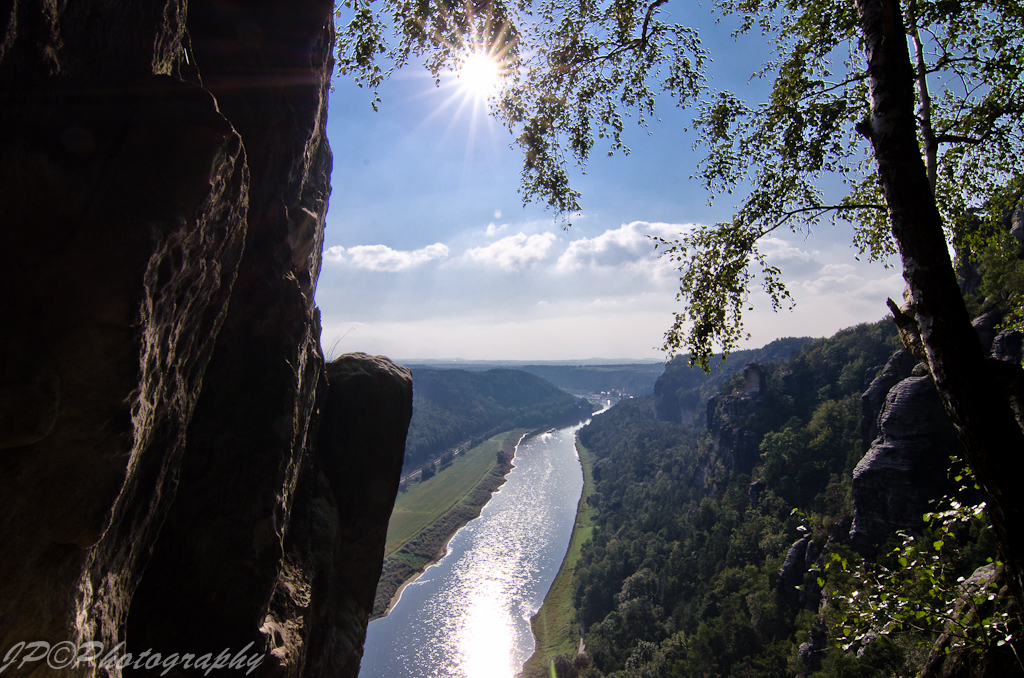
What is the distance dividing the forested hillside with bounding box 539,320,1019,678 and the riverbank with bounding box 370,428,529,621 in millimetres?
21668

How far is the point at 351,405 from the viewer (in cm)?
1116

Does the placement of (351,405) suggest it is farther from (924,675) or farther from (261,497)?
(924,675)

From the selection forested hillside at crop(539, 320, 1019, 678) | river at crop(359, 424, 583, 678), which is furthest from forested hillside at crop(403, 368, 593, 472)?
forested hillside at crop(539, 320, 1019, 678)

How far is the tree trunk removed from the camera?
300 centimetres

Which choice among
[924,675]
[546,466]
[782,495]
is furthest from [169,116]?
[546,466]

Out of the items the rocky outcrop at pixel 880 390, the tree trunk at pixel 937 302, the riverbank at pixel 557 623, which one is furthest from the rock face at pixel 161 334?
the rocky outcrop at pixel 880 390

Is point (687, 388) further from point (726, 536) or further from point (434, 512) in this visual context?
point (434, 512)

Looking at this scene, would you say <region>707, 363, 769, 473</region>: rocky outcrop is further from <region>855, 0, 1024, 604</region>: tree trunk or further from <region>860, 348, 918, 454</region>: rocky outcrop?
<region>855, 0, 1024, 604</region>: tree trunk

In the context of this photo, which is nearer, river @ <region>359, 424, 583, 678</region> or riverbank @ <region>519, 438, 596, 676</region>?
river @ <region>359, 424, 583, 678</region>

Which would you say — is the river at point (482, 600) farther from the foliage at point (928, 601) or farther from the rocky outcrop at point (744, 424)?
the foliage at point (928, 601)

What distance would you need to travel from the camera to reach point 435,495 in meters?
96.5

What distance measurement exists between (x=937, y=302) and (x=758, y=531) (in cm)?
6471

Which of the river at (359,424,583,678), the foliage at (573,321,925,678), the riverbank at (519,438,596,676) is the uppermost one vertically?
the foliage at (573,321,925,678)

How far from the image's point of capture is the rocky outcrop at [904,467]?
3150 centimetres
